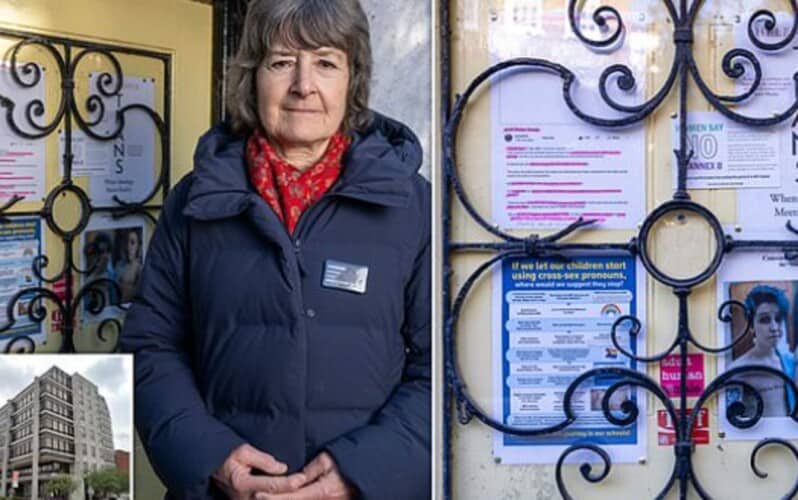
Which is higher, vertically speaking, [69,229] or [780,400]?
[69,229]

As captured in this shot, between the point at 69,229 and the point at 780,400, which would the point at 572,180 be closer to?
the point at 780,400

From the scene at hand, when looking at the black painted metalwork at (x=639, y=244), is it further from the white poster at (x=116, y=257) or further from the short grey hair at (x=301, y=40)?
the white poster at (x=116, y=257)

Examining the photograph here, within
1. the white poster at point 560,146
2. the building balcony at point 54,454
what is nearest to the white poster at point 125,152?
the building balcony at point 54,454

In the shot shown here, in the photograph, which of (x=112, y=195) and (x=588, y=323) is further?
(x=112, y=195)

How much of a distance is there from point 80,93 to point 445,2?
0.79 metres

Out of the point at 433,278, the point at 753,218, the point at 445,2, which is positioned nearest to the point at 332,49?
the point at 445,2

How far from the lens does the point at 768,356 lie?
2.31 m

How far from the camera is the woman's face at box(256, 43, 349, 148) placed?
7.34 ft

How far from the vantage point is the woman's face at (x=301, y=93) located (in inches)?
88.1

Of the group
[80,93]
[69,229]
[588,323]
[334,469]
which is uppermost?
[80,93]

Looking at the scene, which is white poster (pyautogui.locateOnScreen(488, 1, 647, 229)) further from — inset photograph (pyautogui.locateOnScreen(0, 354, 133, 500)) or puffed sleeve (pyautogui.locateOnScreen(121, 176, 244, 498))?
inset photograph (pyautogui.locateOnScreen(0, 354, 133, 500))

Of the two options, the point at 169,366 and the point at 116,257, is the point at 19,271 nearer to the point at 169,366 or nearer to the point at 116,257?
the point at 116,257

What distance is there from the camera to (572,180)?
228 centimetres

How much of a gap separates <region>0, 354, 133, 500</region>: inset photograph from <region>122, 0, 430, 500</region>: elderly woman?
0.07 meters
